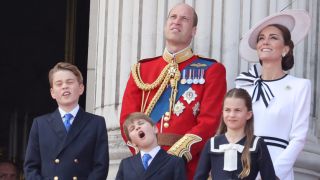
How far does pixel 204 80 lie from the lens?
28.9ft

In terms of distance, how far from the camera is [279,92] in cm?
855

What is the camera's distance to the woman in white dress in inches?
327

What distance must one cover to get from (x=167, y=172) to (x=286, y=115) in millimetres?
1014

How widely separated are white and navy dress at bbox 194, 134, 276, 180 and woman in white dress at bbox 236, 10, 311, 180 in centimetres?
32

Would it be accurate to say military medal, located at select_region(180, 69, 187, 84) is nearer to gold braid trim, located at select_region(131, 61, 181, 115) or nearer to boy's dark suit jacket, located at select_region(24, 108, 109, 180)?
gold braid trim, located at select_region(131, 61, 181, 115)

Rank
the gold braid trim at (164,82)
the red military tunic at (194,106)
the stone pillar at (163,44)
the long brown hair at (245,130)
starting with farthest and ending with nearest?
1. the stone pillar at (163,44)
2. the gold braid trim at (164,82)
3. the red military tunic at (194,106)
4. the long brown hair at (245,130)

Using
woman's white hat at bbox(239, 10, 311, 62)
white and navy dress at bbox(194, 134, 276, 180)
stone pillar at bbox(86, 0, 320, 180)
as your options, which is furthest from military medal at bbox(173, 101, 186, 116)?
stone pillar at bbox(86, 0, 320, 180)

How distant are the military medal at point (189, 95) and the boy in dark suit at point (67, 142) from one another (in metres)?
0.70

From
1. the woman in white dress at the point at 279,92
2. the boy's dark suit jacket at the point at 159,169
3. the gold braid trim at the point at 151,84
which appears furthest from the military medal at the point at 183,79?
the boy's dark suit jacket at the point at 159,169

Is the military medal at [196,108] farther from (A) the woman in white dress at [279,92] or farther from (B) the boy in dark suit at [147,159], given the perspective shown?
(B) the boy in dark suit at [147,159]

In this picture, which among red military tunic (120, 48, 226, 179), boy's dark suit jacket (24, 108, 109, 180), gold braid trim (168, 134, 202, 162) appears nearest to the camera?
boy's dark suit jacket (24, 108, 109, 180)

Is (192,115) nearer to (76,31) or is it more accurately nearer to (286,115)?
(286,115)

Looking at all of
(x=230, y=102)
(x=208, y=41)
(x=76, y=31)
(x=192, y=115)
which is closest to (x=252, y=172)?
(x=230, y=102)

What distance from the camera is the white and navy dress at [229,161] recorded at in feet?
25.7
